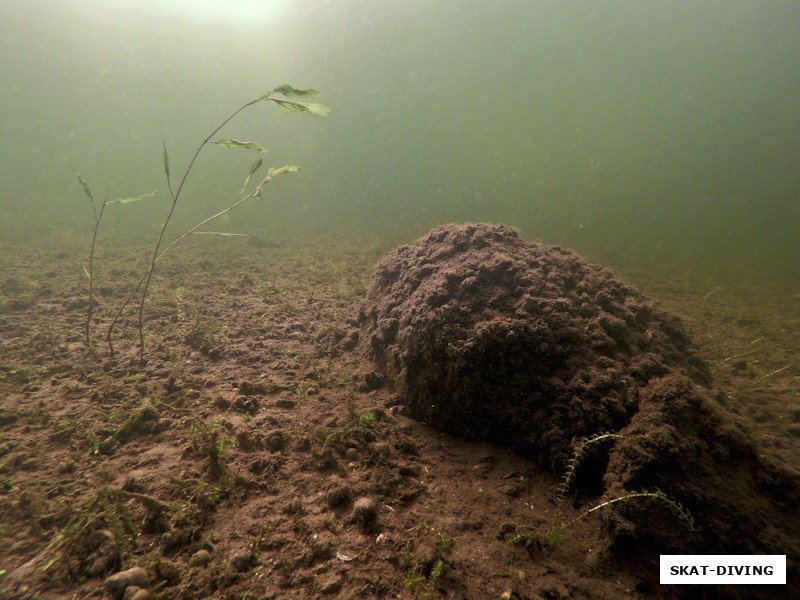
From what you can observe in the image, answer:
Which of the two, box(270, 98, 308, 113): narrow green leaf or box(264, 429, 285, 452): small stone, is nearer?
box(264, 429, 285, 452): small stone

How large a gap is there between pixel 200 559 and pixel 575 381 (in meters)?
2.38

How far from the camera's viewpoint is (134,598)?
4.46 ft

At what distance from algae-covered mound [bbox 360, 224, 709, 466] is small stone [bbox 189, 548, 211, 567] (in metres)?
1.55

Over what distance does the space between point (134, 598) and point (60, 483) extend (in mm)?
1236

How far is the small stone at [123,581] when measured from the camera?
4.67ft

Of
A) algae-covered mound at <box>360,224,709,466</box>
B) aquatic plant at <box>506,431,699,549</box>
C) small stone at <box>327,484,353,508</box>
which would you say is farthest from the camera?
algae-covered mound at <box>360,224,709,466</box>

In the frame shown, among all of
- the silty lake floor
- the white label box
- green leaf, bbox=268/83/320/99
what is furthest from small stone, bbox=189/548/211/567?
green leaf, bbox=268/83/320/99

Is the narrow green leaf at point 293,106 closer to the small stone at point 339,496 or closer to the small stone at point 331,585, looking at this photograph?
the small stone at point 339,496

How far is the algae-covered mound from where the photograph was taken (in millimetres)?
2127

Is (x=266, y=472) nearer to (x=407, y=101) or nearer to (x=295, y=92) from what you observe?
(x=295, y=92)

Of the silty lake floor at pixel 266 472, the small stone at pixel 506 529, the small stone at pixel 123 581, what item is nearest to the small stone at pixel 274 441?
the silty lake floor at pixel 266 472

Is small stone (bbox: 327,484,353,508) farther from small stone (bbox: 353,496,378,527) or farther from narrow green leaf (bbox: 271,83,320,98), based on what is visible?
narrow green leaf (bbox: 271,83,320,98)

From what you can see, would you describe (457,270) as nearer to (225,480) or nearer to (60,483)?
(225,480)

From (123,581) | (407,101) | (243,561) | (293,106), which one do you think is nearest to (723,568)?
(243,561)
